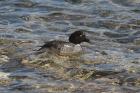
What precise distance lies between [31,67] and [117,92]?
1.83 m

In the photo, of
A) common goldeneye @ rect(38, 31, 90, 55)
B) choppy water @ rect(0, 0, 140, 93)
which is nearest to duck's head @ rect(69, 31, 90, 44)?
common goldeneye @ rect(38, 31, 90, 55)

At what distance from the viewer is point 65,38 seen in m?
11.8

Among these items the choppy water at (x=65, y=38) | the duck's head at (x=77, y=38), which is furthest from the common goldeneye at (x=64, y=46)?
the choppy water at (x=65, y=38)

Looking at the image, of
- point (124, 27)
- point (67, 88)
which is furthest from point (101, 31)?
point (67, 88)

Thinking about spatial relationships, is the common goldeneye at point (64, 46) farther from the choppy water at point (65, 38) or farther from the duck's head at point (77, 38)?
the choppy water at point (65, 38)

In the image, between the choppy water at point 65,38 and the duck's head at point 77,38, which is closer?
the choppy water at point 65,38

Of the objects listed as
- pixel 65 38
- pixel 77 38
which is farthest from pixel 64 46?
pixel 65 38

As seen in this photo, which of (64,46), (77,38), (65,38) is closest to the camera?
(64,46)

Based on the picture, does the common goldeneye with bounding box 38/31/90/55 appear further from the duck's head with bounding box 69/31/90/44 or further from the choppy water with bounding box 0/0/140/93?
the choppy water with bounding box 0/0/140/93

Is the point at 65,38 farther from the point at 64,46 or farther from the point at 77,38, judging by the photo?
the point at 64,46

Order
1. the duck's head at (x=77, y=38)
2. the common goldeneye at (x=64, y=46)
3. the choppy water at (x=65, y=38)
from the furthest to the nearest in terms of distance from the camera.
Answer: the duck's head at (x=77, y=38), the common goldeneye at (x=64, y=46), the choppy water at (x=65, y=38)

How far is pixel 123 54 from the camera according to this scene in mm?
10508

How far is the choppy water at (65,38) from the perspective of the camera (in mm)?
8711

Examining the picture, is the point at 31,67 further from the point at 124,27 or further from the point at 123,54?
the point at 124,27
